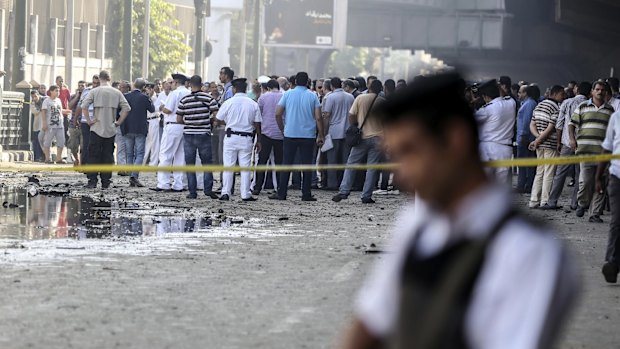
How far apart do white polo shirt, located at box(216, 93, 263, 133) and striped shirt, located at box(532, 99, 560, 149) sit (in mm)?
4009

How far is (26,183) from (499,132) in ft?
29.2

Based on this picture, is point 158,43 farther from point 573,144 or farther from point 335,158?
point 573,144

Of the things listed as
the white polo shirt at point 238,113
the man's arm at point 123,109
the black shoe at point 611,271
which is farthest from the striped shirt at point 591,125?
the man's arm at point 123,109

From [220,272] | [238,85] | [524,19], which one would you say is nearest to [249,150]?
[238,85]

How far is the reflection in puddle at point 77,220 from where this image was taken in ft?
49.7

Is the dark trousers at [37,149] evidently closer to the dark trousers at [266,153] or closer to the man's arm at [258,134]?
the dark trousers at [266,153]

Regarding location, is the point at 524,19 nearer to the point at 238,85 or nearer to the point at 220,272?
the point at 238,85

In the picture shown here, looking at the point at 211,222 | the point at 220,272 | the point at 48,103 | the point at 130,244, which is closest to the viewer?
the point at 220,272

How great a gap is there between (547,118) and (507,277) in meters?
18.1

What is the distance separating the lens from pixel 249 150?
2064cm

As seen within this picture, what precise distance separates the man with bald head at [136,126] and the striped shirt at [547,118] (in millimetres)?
6839

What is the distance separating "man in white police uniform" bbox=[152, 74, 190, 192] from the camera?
22.1 m

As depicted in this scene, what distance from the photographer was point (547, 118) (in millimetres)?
20609

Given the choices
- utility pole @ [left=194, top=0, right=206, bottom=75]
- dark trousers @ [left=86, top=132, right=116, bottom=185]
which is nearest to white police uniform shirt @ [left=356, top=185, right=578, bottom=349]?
dark trousers @ [left=86, top=132, right=116, bottom=185]
